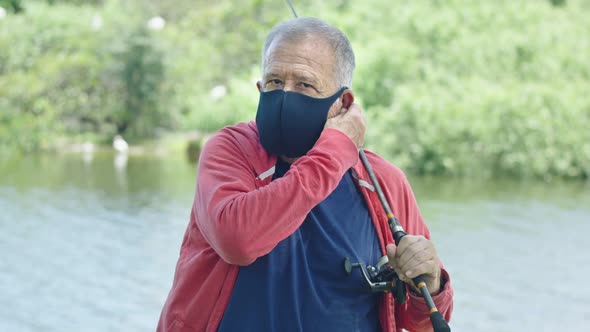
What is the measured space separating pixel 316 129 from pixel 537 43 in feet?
54.9

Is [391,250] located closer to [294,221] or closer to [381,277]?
[381,277]

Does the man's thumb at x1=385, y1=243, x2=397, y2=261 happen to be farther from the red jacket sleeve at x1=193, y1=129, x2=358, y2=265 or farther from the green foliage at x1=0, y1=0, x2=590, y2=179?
the green foliage at x1=0, y1=0, x2=590, y2=179

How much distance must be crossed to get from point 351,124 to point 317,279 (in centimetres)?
37

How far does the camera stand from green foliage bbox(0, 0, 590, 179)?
1636 centimetres

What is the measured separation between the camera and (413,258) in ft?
6.63

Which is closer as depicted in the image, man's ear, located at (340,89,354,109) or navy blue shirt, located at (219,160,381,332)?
navy blue shirt, located at (219,160,381,332)

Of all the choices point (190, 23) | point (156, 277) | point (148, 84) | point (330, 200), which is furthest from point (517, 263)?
point (190, 23)

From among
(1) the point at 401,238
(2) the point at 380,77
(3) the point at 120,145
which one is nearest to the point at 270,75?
(1) the point at 401,238

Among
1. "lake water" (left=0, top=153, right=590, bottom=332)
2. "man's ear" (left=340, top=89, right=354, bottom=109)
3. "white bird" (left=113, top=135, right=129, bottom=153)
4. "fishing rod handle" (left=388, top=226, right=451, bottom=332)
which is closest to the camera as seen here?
"fishing rod handle" (left=388, top=226, right=451, bottom=332)

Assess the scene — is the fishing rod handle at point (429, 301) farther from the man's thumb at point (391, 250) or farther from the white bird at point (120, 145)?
the white bird at point (120, 145)

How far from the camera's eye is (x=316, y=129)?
2.09m

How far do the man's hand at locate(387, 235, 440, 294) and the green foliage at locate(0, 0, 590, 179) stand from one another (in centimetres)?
1420

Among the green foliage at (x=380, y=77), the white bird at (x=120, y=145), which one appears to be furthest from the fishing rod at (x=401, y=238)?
the white bird at (x=120, y=145)

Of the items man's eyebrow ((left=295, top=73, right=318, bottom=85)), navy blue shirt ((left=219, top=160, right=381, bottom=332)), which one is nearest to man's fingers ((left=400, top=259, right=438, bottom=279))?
navy blue shirt ((left=219, top=160, right=381, bottom=332))
